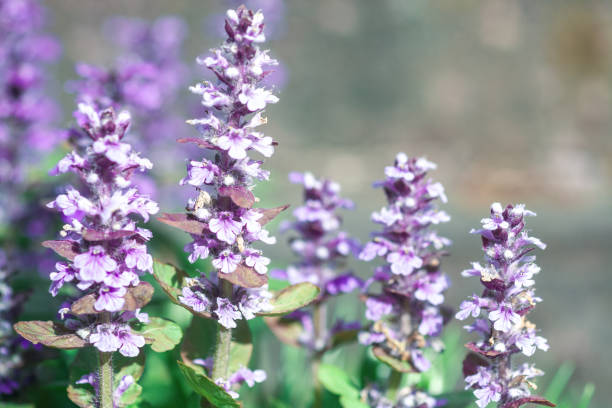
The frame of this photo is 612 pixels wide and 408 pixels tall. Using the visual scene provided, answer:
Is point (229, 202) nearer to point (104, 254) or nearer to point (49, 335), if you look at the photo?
point (104, 254)

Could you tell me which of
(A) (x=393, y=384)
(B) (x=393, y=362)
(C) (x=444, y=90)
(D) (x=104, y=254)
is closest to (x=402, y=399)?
(A) (x=393, y=384)

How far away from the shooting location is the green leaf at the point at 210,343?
2.41 meters

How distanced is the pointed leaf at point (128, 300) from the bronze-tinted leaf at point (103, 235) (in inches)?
7.1

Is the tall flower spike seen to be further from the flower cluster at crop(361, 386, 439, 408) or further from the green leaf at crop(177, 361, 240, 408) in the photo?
→ the green leaf at crop(177, 361, 240, 408)

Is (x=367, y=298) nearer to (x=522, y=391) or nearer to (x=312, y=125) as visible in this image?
(x=522, y=391)

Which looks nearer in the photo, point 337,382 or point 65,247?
point 65,247

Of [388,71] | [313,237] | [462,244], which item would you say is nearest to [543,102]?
[388,71]

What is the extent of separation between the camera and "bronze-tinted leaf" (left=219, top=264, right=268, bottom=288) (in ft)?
6.48

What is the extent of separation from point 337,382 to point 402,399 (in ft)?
0.86

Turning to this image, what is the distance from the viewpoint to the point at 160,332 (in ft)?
7.14

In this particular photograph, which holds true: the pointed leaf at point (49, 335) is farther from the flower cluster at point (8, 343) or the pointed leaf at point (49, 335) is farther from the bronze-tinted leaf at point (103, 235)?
the flower cluster at point (8, 343)

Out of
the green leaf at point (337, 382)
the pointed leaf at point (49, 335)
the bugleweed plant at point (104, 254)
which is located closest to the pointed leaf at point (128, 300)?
the bugleweed plant at point (104, 254)

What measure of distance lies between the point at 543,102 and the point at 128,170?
28.7 feet

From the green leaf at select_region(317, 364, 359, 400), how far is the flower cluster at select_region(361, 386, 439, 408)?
5cm
